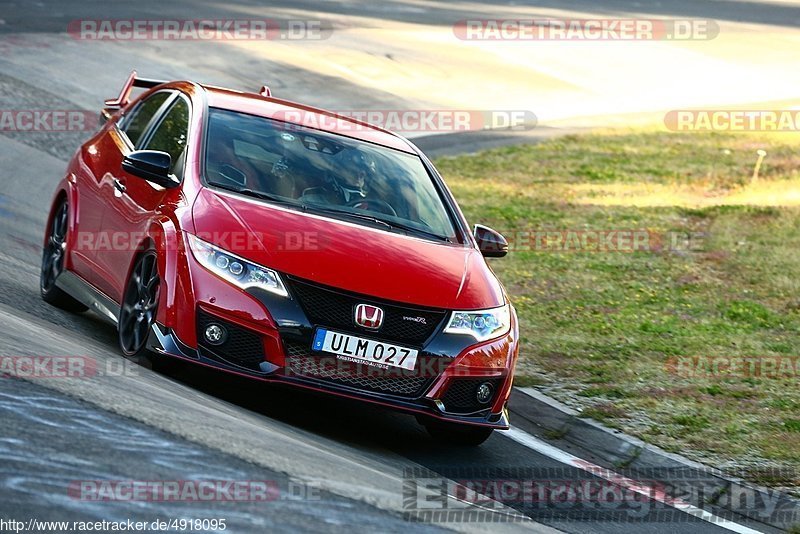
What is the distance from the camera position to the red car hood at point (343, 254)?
22.0 ft

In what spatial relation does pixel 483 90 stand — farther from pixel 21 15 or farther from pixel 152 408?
pixel 152 408

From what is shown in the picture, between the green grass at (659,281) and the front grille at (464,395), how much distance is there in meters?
1.52

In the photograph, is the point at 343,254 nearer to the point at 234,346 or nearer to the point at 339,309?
the point at 339,309

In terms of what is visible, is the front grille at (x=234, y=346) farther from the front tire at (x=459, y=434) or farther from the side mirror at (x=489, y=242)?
the side mirror at (x=489, y=242)

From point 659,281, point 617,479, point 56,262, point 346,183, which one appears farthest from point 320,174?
point 659,281

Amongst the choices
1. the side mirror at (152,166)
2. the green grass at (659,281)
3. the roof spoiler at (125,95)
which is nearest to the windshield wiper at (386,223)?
the side mirror at (152,166)

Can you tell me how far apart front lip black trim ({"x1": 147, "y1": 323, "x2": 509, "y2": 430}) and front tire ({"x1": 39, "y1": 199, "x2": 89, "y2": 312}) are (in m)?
2.06

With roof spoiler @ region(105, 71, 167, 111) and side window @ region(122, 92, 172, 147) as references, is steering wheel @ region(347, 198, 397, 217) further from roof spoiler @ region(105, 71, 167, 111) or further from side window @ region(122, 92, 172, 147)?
roof spoiler @ region(105, 71, 167, 111)

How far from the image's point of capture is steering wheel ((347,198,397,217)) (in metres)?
7.74

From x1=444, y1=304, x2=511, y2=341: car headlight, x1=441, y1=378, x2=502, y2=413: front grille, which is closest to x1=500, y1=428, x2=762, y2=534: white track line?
x1=441, y1=378, x2=502, y2=413: front grille

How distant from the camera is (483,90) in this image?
2352 centimetres

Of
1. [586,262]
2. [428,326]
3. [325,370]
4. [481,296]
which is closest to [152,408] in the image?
[325,370]

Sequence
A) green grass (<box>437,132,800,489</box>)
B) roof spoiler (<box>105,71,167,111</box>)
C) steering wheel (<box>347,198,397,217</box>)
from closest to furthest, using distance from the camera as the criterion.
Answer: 1. steering wheel (<box>347,198,397,217</box>)
2. green grass (<box>437,132,800,489</box>)
3. roof spoiler (<box>105,71,167,111</box>)

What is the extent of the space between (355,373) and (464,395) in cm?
68
